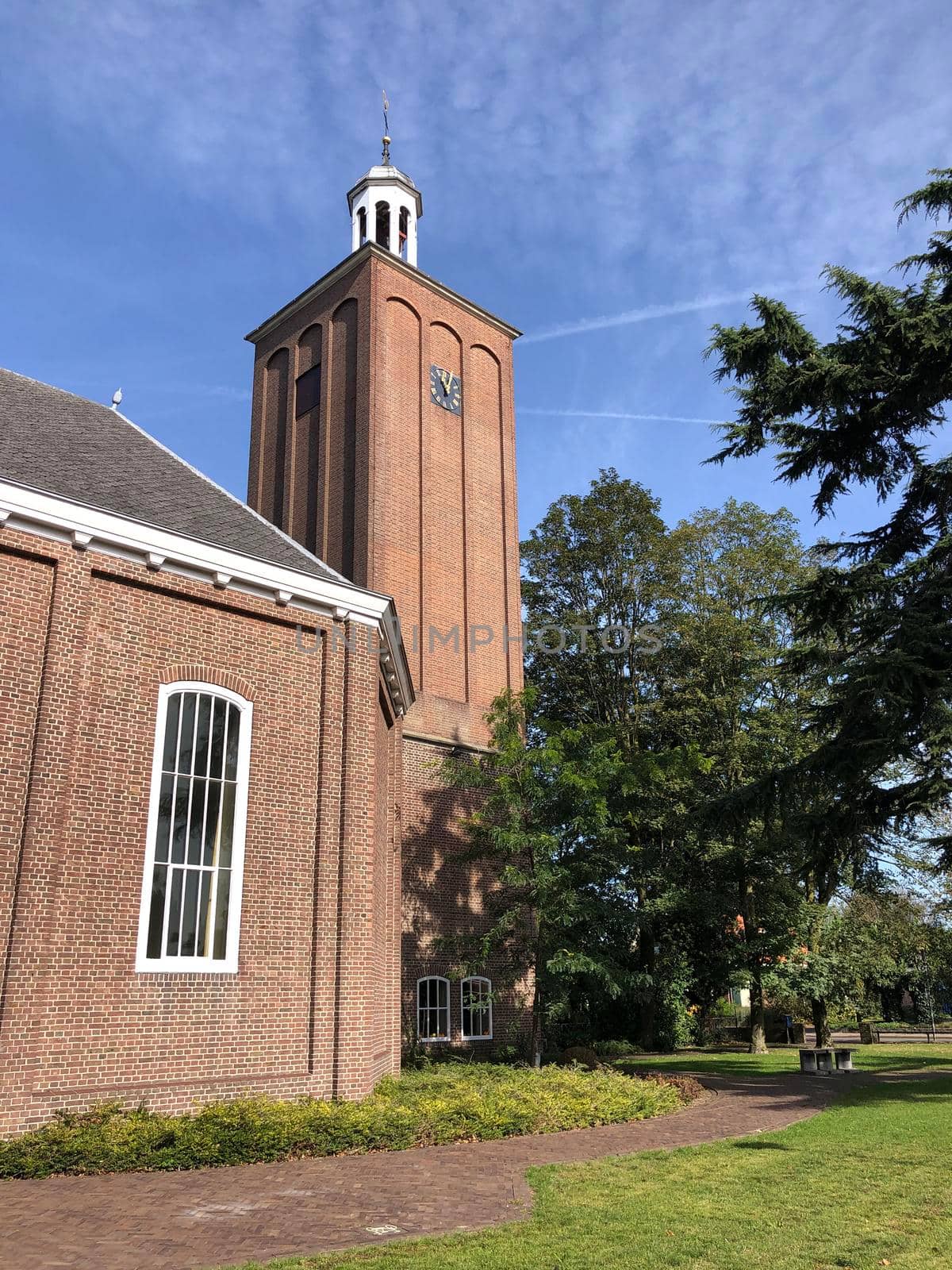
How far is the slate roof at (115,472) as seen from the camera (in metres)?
12.8

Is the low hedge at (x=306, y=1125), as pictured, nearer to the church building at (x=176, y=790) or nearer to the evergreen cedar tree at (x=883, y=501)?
the church building at (x=176, y=790)

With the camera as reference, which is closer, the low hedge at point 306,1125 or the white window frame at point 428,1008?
the low hedge at point 306,1125

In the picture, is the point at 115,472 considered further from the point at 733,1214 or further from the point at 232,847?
the point at 733,1214

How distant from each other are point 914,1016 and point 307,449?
164 ft

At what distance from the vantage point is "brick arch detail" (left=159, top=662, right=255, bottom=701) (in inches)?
491

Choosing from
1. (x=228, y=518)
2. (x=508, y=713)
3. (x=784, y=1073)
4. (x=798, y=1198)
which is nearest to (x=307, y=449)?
(x=508, y=713)

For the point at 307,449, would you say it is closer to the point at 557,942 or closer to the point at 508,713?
the point at 508,713

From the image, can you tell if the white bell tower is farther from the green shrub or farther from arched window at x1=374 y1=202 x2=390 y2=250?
the green shrub

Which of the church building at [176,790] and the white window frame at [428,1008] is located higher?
the church building at [176,790]

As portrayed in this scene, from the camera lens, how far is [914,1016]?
55.8m

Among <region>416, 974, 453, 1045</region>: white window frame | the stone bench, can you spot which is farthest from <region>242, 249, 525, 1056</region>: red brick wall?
the stone bench

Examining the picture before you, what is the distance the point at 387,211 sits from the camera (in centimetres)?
2995

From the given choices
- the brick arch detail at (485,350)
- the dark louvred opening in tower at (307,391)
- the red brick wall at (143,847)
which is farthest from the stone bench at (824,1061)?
the dark louvred opening in tower at (307,391)

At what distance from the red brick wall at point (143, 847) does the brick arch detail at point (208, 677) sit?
2 centimetres
